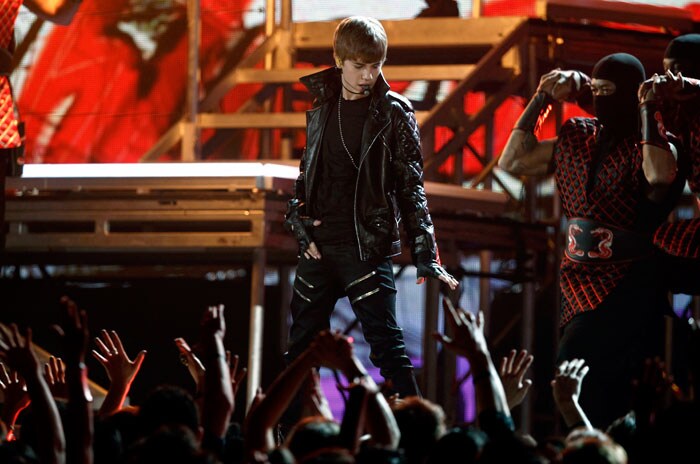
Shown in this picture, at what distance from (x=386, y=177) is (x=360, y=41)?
0.51 metres

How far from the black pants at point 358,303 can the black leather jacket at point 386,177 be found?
→ 0.07m

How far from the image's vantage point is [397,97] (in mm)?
4910

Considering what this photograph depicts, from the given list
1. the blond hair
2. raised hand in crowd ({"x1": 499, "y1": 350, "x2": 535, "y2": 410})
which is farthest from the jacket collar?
raised hand in crowd ({"x1": 499, "y1": 350, "x2": 535, "y2": 410})

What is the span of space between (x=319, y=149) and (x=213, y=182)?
2589 millimetres

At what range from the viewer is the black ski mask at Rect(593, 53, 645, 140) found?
200 inches

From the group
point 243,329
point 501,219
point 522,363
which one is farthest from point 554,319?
point 522,363

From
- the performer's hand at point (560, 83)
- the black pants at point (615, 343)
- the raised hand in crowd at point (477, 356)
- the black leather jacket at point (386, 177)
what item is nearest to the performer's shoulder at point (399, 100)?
the black leather jacket at point (386, 177)

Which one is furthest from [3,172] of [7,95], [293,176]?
[293,176]

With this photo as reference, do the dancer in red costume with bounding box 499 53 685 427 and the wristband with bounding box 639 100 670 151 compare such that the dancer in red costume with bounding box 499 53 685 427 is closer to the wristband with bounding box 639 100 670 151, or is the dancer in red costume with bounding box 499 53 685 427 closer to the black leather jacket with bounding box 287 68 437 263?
the wristband with bounding box 639 100 670 151

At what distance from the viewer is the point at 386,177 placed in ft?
16.1

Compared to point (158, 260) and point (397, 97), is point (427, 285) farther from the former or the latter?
point (397, 97)

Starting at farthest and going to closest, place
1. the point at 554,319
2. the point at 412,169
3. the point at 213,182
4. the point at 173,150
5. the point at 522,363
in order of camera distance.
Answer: the point at 173,150 < the point at 554,319 < the point at 213,182 < the point at 412,169 < the point at 522,363

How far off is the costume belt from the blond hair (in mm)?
1022

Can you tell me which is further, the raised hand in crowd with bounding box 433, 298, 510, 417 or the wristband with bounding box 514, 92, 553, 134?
the wristband with bounding box 514, 92, 553, 134
